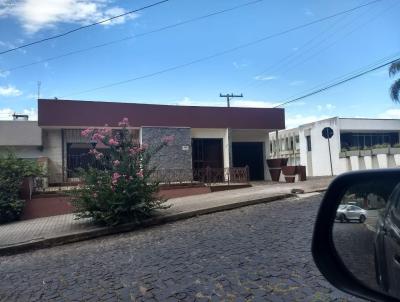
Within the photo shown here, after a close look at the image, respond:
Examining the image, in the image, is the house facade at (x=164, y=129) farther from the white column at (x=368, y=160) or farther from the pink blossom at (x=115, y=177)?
the pink blossom at (x=115, y=177)

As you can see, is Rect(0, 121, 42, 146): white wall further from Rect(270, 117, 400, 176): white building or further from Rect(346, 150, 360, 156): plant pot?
Rect(346, 150, 360, 156): plant pot

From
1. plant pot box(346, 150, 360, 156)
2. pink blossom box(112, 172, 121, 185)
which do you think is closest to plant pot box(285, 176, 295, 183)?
plant pot box(346, 150, 360, 156)

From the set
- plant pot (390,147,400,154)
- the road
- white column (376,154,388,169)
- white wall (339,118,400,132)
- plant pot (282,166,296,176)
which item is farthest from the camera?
white wall (339,118,400,132)

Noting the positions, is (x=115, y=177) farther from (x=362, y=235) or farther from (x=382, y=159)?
(x=382, y=159)

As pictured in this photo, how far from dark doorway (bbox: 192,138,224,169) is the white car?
18207 millimetres

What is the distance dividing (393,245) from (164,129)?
17259mm

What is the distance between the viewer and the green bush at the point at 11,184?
13.1 m

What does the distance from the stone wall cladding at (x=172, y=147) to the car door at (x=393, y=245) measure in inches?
658

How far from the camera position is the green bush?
13.1 meters

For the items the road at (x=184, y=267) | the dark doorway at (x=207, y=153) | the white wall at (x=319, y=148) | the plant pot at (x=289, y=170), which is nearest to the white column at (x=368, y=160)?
the white wall at (x=319, y=148)

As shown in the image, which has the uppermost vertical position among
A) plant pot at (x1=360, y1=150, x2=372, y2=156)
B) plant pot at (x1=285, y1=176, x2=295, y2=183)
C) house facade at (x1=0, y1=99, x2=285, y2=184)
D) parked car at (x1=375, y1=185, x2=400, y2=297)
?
house facade at (x1=0, y1=99, x2=285, y2=184)

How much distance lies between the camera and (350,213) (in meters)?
1.97

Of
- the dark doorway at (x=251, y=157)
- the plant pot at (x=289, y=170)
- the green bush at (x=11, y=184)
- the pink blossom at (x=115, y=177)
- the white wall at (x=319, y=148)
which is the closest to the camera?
the pink blossom at (x=115, y=177)

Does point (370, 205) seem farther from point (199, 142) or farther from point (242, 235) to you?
point (199, 142)
